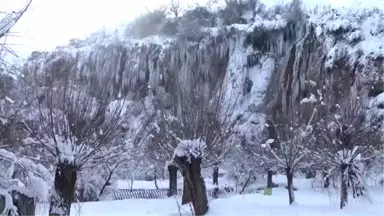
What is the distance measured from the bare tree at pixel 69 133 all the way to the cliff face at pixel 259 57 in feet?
64.9

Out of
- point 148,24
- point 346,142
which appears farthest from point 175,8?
point 346,142

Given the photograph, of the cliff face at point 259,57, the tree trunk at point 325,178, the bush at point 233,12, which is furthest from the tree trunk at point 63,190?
the bush at point 233,12

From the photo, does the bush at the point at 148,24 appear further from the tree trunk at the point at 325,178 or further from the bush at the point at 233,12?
the tree trunk at the point at 325,178

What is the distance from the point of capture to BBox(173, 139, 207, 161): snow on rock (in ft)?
47.4

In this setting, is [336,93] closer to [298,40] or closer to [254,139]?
[254,139]

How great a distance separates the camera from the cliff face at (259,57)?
33.8m

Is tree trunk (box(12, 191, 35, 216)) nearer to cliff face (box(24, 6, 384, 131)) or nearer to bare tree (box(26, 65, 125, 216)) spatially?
bare tree (box(26, 65, 125, 216))

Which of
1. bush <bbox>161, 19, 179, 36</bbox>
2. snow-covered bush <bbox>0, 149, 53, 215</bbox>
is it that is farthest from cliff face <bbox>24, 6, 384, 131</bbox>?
snow-covered bush <bbox>0, 149, 53, 215</bbox>

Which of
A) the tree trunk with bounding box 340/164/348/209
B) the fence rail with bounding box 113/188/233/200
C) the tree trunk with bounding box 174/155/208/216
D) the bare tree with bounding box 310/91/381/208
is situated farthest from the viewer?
the fence rail with bounding box 113/188/233/200

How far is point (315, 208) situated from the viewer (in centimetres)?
1616

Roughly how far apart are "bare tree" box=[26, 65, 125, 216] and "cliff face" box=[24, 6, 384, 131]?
19789 mm

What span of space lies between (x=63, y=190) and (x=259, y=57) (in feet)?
97.4

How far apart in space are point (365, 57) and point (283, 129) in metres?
12.7

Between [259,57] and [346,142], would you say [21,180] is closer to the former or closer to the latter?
[346,142]
